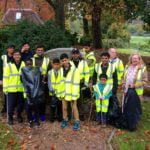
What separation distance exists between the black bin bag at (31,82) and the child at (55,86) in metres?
0.34

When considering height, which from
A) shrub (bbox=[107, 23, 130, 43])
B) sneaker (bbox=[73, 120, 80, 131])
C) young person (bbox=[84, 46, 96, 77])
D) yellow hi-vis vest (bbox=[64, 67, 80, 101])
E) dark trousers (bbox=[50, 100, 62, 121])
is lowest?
sneaker (bbox=[73, 120, 80, 131])

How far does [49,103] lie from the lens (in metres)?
9.24

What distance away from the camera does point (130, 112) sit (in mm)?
8984

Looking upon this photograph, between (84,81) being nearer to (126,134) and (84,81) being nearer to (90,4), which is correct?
(126,134)

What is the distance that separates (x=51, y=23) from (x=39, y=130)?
4.93 metres

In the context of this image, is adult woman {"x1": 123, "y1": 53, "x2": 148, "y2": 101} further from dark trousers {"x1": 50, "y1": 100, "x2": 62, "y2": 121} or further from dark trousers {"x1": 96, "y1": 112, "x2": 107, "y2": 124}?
dark trousers {"x1": 50, "y1": 100, "x2": 62, "y2": 121}

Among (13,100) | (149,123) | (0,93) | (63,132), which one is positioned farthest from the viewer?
(0,93)

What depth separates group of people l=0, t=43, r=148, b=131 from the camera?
866cm

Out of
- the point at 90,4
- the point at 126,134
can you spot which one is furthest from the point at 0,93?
the point at 90,4

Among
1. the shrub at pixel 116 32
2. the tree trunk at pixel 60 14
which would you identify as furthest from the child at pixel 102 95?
the shrub at pixel 116 32

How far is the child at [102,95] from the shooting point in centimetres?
883

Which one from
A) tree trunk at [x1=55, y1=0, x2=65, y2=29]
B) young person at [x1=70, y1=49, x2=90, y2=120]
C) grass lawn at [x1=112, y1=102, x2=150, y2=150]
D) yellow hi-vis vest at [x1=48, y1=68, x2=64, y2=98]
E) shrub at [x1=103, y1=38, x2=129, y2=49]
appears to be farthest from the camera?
shrub at [x1=103, y1=38, x2=129, y2=49]

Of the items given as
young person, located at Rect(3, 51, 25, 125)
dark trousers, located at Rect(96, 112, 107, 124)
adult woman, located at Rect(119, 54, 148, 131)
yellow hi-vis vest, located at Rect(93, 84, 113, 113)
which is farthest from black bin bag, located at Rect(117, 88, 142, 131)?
young person, located at Rect(3, 51, 25, 125)

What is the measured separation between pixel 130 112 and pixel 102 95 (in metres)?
0.83
